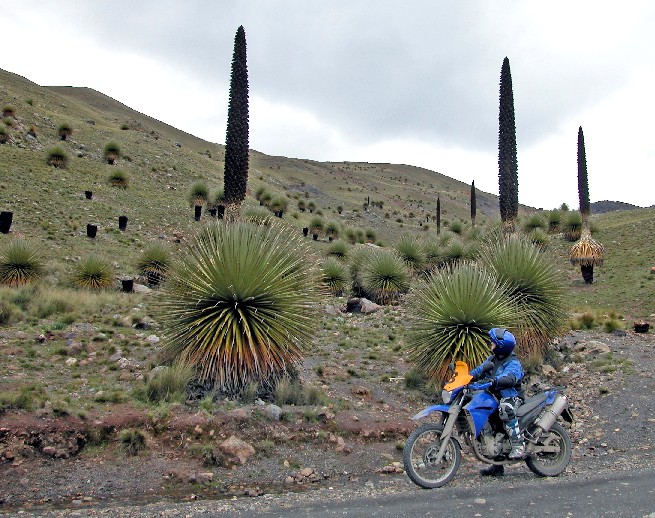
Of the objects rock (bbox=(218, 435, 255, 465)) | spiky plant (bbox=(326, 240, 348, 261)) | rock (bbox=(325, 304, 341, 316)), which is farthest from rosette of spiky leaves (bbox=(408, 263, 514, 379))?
spiky plant (bbox=(326, 240, 348, 261))

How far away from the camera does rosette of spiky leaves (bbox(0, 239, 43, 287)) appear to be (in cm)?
1719

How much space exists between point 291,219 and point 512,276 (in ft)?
98.5

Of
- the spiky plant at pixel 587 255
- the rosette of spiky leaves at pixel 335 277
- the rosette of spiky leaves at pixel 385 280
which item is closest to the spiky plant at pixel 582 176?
the spiky plant at pixel 587 255

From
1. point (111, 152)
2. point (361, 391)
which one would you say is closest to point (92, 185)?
point (111, 152)

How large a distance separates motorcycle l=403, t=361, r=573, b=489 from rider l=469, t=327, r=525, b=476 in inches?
3.9

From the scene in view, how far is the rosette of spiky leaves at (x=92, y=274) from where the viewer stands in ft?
59.9

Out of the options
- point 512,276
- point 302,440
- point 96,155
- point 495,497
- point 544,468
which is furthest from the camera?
point 96,155

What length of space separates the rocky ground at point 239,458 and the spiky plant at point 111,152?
104 ft

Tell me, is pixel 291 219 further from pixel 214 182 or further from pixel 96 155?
pixel 96 155

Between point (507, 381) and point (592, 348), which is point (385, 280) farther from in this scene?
point (507, 381)

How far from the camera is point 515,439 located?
6.72 m

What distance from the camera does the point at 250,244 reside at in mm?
9836

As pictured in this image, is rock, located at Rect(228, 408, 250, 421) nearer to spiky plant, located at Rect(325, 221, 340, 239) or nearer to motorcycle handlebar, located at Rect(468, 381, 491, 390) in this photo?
motorcycle handlebar, located at Rect(468, 381, 491, 390)

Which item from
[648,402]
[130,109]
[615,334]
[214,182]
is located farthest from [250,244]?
[130,109]
